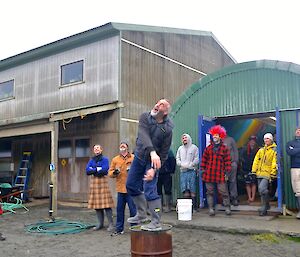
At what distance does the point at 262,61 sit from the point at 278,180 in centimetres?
289

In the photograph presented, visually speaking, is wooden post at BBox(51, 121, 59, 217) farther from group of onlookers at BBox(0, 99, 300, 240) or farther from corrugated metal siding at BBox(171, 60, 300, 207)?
corrugated metal siding at BBox(171, 60, 300, 207)

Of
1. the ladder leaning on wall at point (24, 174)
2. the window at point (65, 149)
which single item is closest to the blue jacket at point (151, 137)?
the window at point (65, 149)

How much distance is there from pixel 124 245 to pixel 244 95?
4.83 meters

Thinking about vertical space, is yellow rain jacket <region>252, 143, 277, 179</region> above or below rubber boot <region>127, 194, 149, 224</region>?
above

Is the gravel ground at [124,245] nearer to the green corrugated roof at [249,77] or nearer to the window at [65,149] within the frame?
the green corrugated roof at [249,77]

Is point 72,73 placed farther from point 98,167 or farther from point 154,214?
point 154,214

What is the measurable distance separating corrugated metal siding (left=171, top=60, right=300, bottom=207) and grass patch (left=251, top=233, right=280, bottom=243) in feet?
6.33

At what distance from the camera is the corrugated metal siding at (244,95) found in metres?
8.59

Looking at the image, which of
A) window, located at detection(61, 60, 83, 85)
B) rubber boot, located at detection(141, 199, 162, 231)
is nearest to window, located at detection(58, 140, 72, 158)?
window, located at detection(61, 60, 83, 85)

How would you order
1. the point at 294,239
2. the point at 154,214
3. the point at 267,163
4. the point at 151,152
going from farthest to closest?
1. the point at 267,163
2. the point at 294,239
3. the point at 154,214
4. the point at 151,152

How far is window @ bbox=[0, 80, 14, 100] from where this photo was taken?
16.3 m

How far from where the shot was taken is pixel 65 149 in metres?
13.6

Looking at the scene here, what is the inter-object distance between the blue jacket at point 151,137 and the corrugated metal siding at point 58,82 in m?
7.55

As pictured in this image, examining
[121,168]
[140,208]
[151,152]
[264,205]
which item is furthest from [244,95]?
[151,152]
